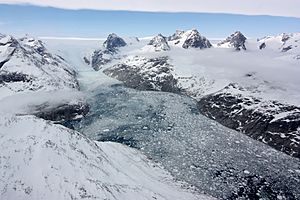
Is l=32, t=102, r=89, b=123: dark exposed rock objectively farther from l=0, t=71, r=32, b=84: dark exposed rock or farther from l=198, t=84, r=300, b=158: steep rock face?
l=198, t=84, r=300, b=158: steep rock face

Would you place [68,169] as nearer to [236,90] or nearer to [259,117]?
[259,117]

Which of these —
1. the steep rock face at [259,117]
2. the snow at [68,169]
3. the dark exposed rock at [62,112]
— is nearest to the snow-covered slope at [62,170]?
the snow at [68,169]

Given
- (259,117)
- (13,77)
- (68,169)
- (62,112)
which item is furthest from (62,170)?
(13,77)

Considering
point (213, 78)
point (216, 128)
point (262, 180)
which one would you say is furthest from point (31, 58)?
point (262, 180)

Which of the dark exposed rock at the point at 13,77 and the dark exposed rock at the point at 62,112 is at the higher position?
the dark exposed rock at the point at 13,77

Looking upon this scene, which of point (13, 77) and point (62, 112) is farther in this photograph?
point (13, 77)

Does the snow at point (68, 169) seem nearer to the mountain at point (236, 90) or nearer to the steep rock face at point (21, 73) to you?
the mountain at point (236, 90)

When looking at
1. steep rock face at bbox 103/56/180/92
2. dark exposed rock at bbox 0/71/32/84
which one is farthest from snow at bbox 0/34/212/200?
steep rock face at bbox 103/56/180/92
